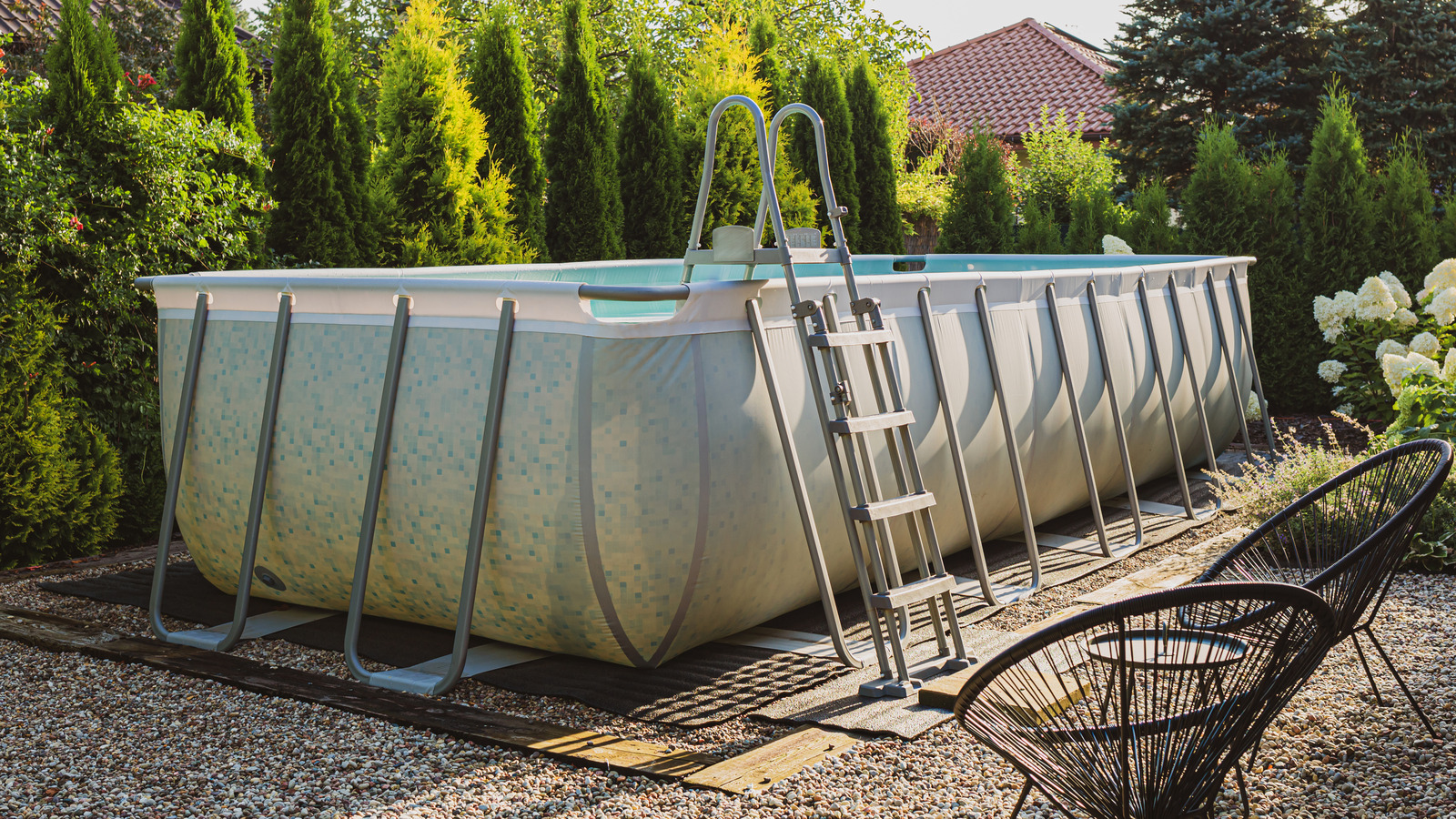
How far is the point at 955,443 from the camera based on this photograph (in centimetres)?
384

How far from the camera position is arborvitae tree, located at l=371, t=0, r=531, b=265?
6582 millimetres

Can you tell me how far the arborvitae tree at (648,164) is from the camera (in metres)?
8.45

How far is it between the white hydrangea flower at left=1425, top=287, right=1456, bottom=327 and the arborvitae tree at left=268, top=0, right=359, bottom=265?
5.87 metres

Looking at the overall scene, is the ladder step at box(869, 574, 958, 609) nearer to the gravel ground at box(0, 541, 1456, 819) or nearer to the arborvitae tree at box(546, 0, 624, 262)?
the gravel ground at box(0, 541, 1456, 819)

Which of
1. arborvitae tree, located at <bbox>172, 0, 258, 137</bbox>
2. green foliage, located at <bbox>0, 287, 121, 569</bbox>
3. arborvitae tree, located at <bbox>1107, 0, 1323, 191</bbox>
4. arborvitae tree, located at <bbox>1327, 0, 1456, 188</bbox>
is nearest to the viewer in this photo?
green foliage, located at <bbox>0, 287, 121, 569</bbox>

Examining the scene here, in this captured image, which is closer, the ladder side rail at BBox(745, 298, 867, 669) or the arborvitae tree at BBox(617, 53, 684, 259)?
the ladder side rail at BBox(745, 298, 867, 669)

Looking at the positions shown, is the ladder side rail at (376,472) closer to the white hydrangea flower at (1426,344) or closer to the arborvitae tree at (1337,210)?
the white hydrangea flower at (1426,344)

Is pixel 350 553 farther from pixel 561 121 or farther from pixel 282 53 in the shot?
pixel 561 121

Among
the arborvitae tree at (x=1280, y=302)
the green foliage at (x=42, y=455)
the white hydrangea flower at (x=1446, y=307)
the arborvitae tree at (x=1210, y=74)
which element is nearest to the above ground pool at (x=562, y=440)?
the green foliage at (x=42, y=455)

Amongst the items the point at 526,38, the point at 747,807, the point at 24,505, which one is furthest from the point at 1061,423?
the point at 526,38

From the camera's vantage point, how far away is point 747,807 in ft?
7.88

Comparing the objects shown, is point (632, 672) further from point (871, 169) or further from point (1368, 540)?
point (871, 169)

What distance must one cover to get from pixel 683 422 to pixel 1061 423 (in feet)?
7.44

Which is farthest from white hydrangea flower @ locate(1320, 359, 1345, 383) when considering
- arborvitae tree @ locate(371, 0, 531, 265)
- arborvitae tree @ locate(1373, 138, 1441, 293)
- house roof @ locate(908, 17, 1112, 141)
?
house roof @ locate(908, 17, 1112, 141)
